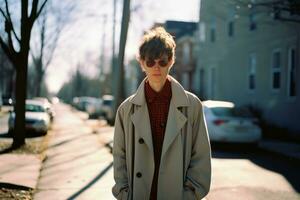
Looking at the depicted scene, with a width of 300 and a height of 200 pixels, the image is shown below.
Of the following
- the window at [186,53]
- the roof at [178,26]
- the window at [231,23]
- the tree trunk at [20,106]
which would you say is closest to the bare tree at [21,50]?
the tree trunk at [20,106]

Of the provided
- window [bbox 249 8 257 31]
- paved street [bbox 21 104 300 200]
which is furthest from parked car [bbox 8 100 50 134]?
window [bbox 249 8 257 31]

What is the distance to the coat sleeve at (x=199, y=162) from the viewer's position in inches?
126

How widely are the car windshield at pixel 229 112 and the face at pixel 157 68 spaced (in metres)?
10.8

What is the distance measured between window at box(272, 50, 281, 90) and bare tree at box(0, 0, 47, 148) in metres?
10.1

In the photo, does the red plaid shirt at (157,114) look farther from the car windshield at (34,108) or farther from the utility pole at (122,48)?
the car windshield at (34,108)

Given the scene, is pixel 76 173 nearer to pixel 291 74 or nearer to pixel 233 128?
pixel 233 128

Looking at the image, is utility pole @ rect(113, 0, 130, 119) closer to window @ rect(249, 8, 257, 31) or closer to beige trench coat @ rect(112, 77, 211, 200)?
window @ rect(249, 8, 257, 31)

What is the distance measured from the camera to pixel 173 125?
3.14m

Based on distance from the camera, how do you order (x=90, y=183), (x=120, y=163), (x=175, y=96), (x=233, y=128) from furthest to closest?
(x=233, y=128), (x=90, y=183), (x=120, y=163), (x=175, y=96)

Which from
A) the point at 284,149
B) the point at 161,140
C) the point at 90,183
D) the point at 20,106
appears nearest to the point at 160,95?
the point at 161,140

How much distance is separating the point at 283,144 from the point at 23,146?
7.90 meters

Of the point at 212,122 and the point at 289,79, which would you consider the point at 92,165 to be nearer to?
the point at 212,122

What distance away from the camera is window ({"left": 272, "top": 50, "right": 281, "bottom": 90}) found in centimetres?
1867

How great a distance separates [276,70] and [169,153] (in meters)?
16.6
